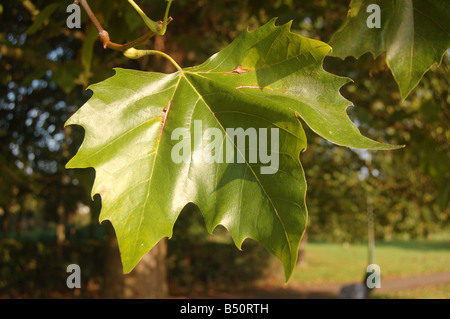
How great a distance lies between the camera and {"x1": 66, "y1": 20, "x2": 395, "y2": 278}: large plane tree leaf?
39.4 inches

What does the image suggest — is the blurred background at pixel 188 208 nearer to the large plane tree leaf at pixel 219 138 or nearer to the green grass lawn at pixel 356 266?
the green grass lawn at pixel 356 266

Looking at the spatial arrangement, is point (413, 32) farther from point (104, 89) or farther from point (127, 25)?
point (127, 25)

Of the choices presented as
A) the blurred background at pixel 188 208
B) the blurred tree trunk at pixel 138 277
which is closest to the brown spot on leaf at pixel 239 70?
the blurred background at pixel 188 208

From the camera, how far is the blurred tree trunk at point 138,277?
5.98 m

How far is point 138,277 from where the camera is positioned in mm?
6012

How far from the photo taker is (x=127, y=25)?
7.27ft

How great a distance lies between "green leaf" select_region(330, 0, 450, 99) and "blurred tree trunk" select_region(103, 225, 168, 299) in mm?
4969

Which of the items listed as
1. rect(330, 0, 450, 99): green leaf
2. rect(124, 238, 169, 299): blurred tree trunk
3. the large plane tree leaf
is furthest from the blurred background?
the large plane tree leaf

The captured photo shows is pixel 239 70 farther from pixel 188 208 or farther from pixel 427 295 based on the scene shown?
pixel 188 208

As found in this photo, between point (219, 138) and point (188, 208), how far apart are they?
9.23 meters

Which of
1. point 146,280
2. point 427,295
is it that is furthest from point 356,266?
point 146,280

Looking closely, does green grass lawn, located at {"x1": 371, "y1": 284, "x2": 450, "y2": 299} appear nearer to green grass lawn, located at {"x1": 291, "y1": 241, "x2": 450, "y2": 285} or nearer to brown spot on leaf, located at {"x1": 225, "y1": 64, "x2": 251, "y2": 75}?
brown spot on leaf, located at {"x1": 225, "y1": 64, "x2": 251, "y2": 75}

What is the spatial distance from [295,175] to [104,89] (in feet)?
1.73

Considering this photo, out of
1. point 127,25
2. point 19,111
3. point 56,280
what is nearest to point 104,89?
point 127,25
